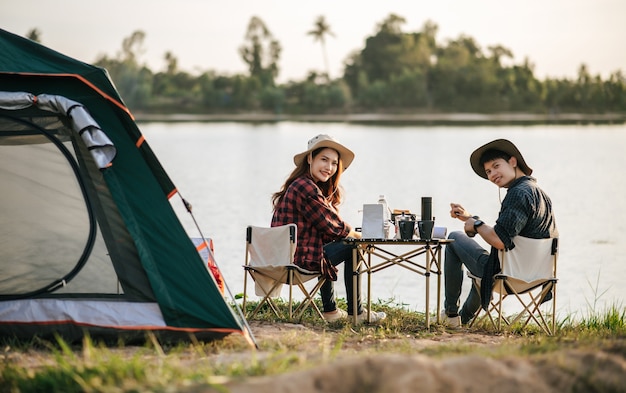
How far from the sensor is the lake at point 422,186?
29.9 ft

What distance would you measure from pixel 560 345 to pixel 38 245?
93.6 inches

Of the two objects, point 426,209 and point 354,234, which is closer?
point 426,209

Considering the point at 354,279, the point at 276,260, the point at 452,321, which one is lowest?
the point at 452,321

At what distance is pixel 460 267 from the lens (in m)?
5.23

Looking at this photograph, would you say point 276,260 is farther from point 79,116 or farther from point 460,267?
point 79,116

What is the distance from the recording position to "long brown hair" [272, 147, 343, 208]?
5191 millimetres

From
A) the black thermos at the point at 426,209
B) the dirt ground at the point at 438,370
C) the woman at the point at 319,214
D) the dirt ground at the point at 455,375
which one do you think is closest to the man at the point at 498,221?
the black thermos at the point at 426,209

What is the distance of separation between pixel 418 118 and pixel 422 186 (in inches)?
1398

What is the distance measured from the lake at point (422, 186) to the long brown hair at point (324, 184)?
99 centimetres

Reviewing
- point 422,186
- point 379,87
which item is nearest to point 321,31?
point 379,87

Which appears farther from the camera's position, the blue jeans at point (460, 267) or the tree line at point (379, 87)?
the tree line at point (379, 87)

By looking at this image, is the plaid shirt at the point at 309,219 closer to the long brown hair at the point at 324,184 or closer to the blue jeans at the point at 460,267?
the long brown hair at the point at 324,184

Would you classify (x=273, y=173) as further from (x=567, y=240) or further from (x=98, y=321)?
(x=98, y=321)

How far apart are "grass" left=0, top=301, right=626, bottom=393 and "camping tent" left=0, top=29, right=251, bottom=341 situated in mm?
133
